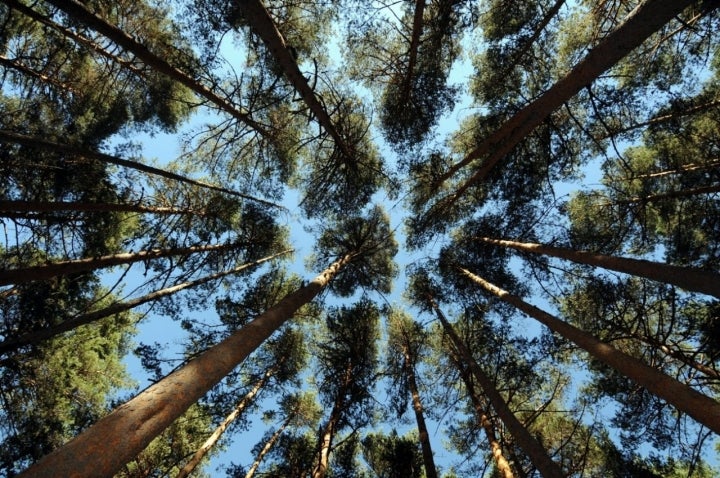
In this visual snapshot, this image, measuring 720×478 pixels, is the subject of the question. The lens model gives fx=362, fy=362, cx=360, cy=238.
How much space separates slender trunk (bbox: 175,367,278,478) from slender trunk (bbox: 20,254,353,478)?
4542 mm

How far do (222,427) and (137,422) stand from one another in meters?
6.59

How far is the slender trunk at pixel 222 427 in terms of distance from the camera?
20.8ft

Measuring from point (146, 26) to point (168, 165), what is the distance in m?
3.56

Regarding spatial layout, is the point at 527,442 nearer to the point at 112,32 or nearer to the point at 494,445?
the point at 494,445

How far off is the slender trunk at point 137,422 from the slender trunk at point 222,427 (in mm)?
4542

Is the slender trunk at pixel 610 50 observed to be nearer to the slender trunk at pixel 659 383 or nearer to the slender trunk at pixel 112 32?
the slender trunk at pixel 659 383

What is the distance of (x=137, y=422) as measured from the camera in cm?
210

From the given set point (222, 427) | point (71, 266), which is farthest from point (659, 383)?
point (71, 266)

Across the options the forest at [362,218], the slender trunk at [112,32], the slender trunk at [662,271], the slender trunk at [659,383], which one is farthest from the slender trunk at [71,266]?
the slender trunk at [662,271]

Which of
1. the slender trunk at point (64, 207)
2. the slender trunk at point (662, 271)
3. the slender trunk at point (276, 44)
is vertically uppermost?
the slender trunk at point (64, 207)

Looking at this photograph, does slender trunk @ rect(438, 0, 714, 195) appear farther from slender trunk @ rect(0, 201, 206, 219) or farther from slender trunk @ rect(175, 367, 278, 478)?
slender trunk @ rect(175, 367, 278, 478)

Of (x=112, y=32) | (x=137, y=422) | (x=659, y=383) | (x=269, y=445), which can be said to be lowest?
(x=659, y=383)

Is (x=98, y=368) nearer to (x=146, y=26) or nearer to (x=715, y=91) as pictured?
(x=146, y=26)

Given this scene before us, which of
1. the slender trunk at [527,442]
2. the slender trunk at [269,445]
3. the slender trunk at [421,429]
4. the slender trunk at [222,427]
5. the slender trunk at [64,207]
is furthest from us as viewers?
→ the slender trunk at [269,445]
